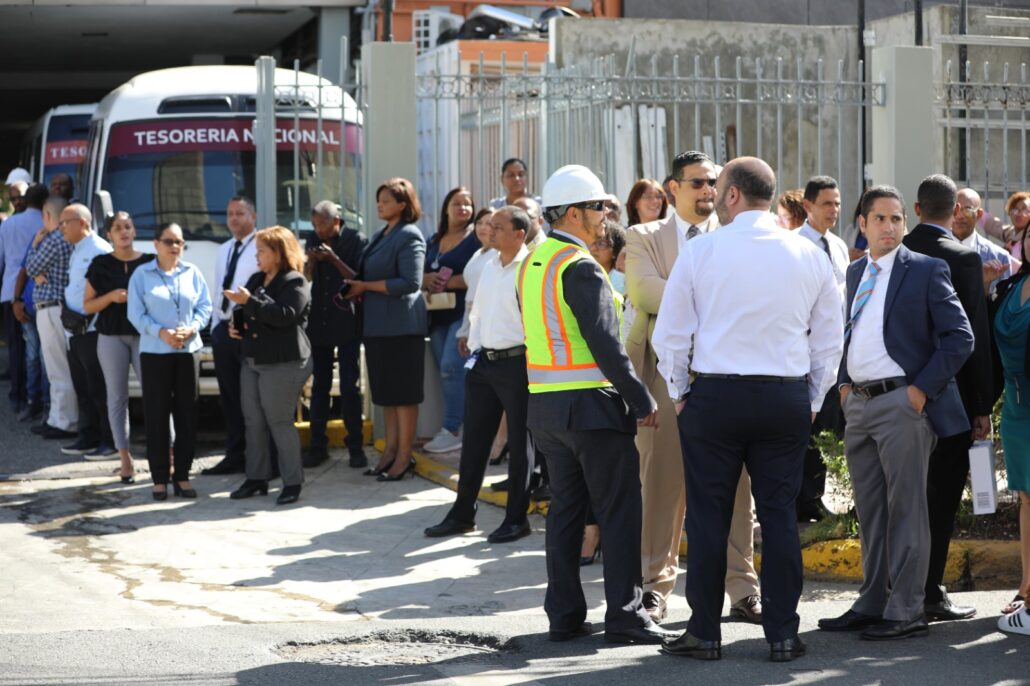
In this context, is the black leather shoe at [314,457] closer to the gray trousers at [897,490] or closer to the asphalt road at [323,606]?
the asphalt road at [323,606]

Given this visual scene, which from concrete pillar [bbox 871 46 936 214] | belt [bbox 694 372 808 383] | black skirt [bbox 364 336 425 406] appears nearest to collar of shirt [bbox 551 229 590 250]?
belt [bbox 694 372 808 383]

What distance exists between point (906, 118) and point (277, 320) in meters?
5.66

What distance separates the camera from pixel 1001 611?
6.68 meters

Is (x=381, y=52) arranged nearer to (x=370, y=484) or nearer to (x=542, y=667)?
(x=370, y=484)

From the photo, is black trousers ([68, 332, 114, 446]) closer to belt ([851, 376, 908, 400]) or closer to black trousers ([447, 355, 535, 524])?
black trousers ([447, 355, 535, 524])

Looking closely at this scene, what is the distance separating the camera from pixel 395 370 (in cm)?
1015

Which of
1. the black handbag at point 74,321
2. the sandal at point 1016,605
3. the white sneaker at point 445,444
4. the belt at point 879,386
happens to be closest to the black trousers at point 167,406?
the black handbag at point 74,321

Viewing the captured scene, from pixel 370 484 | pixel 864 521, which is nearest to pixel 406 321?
pixel 370 484

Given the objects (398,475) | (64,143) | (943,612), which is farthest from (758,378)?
(64,143)

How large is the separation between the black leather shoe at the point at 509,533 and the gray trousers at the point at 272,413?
171 cm

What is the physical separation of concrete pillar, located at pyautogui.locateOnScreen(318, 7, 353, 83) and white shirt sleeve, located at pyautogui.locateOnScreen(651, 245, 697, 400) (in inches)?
606

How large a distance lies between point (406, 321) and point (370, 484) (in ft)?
3.87

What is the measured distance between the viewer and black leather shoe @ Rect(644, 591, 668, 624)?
6.61m

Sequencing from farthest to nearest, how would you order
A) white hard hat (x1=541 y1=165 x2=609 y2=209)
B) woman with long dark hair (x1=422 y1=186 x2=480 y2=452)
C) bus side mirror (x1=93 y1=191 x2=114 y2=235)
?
1. bus side mirror (x1=93 y1=191 x2=114 y2=235)
2. woman with long dark hair (x1=422 y1=186 x2=480 y2=452)
3. white hard hat (x1=541 y1=165 x2=609 y2=209)
